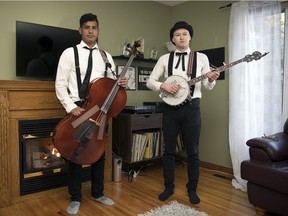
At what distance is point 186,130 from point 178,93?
1.06 feet

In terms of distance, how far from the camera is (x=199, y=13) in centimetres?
329

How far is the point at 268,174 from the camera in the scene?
1.84 metres

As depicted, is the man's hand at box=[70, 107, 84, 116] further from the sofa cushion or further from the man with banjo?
the sofa cushion

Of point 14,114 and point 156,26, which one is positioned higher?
point 156,26

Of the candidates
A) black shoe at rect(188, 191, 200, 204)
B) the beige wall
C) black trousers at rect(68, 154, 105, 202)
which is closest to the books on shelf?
the beige wall

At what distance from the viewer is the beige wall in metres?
2.65

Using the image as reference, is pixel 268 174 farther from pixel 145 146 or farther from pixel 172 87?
pixel 145 146

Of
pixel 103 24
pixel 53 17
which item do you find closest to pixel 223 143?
pixel 103 24

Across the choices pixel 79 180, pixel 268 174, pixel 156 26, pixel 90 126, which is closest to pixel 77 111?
pixel 90 126

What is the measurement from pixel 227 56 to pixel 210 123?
2.75ft

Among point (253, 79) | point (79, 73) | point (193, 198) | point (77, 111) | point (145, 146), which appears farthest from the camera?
point (145, 146)

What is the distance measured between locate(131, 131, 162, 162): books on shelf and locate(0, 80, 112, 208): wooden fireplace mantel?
0.97 metres

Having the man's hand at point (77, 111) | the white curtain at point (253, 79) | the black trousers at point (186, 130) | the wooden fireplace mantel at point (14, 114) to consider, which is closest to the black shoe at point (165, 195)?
the black trousers at point (186, 130)

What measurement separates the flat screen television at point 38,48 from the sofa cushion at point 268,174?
1.94 m
